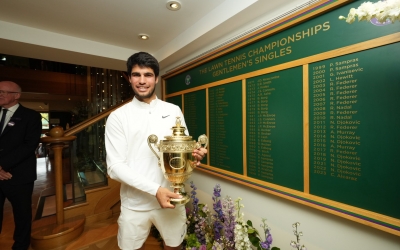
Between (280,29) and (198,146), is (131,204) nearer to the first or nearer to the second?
(198,146)

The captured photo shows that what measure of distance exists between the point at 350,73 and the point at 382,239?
3.03 ft

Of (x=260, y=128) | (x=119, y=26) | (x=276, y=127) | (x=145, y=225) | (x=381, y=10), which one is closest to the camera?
(x=381, y=10)

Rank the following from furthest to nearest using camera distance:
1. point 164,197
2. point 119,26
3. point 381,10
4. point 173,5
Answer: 1. point 119,26
2. point 173,5
3. point 164,197
4. point 381,10

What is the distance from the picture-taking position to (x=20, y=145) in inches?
Result: 71.4

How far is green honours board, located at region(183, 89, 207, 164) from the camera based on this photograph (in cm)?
214

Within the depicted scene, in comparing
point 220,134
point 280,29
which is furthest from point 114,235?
point 280,29

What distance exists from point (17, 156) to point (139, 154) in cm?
147

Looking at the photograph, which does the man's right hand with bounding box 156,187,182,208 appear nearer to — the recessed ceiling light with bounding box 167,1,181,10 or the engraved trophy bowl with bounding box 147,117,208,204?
the engraved trophy bowl with bounding box 147,117,208,204

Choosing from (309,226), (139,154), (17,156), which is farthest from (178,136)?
(17,156)

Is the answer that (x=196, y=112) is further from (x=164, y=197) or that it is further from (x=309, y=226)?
(x=309, y=226)

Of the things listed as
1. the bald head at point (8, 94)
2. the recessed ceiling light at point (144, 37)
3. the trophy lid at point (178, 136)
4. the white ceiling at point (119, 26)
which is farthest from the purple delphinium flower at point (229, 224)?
the bald head at point (8, 94)

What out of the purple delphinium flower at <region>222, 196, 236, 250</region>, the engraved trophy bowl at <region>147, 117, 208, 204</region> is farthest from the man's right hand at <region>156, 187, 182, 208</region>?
the purple delphinium flower at <region>222, 196, 236, 250</region>

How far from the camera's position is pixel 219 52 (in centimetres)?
188

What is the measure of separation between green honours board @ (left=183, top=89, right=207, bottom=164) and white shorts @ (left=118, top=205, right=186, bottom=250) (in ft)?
3.12
